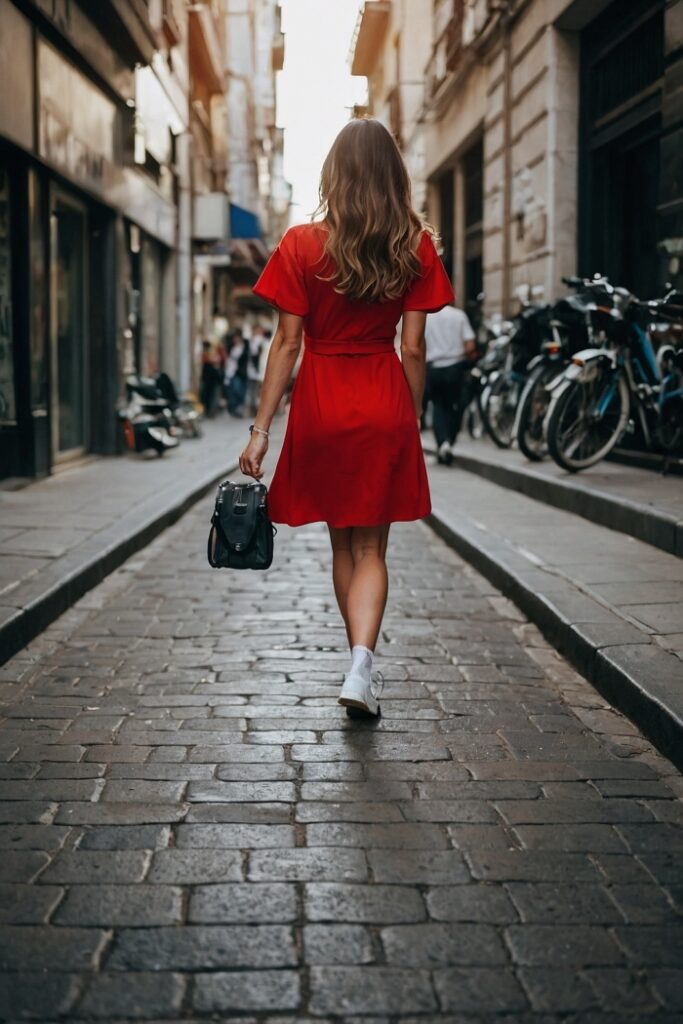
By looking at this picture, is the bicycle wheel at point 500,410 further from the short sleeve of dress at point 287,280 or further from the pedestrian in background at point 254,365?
the pedestrian in background at point 254,365

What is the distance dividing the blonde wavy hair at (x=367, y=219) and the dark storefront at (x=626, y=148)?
6039mm

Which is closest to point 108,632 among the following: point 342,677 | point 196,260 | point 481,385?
point 342,677

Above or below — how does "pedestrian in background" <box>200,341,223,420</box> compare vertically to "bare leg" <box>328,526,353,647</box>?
above

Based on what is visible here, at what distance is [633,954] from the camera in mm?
2592

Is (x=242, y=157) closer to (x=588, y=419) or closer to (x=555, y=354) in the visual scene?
(x=555, y=354)

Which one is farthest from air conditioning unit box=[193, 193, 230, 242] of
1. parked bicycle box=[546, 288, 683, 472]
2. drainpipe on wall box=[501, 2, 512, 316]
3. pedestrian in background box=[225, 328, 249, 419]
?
parked bicycle box=[546, 288, 683, 472]

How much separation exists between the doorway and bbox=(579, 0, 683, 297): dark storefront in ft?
17.4

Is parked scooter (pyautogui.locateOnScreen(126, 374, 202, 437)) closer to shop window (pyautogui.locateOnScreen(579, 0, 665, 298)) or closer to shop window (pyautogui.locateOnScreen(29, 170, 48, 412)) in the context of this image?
shop window (pyautogui.locateOnScreen(29, 170, 48, 412))

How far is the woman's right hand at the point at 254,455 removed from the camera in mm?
4297

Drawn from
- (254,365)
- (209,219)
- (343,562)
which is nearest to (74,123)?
(343,562)

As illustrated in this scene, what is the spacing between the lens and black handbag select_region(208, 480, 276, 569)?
14.4 feet

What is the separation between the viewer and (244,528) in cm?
439

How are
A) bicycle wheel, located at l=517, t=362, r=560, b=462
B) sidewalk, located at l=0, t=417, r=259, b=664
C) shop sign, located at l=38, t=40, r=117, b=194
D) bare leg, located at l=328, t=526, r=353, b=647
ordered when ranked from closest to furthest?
1. bare leg, located at l=328, t=526, r=353, b=647
2. sidewalk, located at l=0, t=417, r=259, b=664
3. bicycle wheel, located at l=517, t=362, r=560, b=462
4. shop sign, located at l=38, t=40, r=117, b=194

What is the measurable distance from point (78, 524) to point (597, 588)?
3687mm
